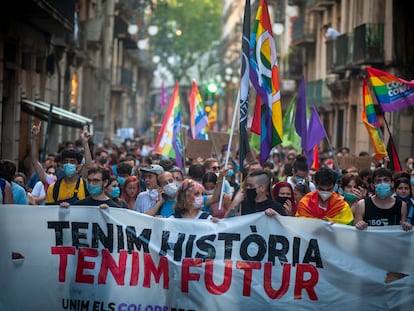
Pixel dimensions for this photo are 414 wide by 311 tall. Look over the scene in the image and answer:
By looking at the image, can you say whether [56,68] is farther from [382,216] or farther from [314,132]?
[382,216]

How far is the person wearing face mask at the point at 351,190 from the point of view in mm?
11039

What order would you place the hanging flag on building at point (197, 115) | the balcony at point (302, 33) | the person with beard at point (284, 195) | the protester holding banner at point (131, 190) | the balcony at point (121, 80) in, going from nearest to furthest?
the person with beard at point (284, 195) → the protester holding banner at point (131, 190) → the hanging flag on building at point (197, 115) → the balcony at point (302, 33) → the balcony at point (121, 80)

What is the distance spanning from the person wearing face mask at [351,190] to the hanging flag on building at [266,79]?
1027 mm

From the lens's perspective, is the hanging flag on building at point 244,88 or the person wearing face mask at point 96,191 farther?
the hanging flag on building at point 244,88

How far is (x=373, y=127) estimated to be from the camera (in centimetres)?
1527

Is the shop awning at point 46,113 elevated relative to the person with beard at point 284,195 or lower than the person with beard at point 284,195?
elevated

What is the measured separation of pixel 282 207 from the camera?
8.95 metres

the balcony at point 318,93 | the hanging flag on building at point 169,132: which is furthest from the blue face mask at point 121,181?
the balcony at point 318,93

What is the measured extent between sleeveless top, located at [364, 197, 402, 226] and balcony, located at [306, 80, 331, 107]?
2912 centimetres

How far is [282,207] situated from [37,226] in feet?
6.89

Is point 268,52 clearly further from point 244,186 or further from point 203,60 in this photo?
point 203,60

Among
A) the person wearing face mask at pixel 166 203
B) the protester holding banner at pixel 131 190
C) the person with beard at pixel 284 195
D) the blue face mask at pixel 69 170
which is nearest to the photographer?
the person wearing face mask at pixel 166 203

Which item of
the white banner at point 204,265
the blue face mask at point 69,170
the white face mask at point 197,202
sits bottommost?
the white banner at point 204,265

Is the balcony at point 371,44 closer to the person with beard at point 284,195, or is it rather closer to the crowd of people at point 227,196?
the crowd of people at point 227,196
